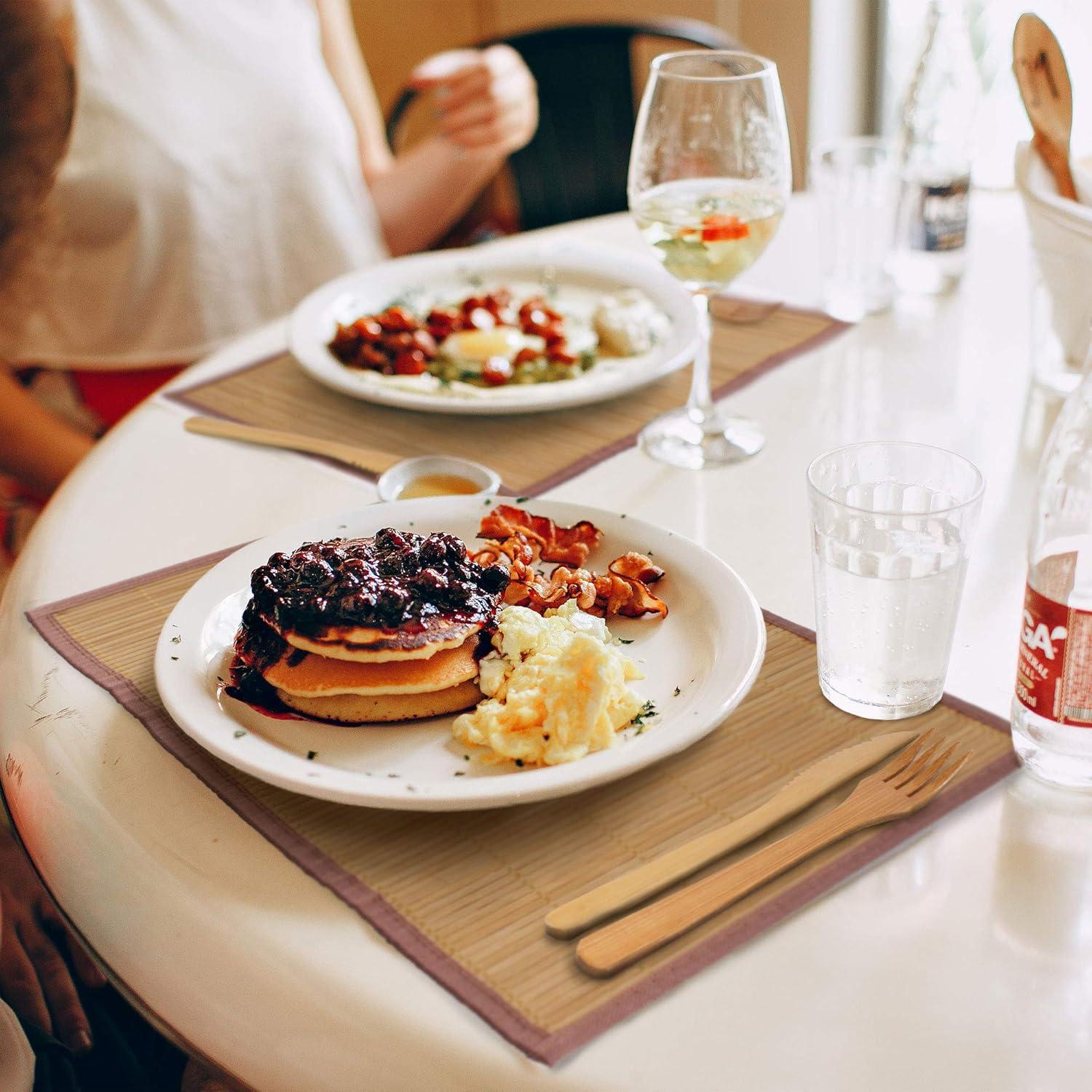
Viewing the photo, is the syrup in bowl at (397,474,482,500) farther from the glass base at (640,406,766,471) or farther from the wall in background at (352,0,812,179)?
the wall in background at (352,0,812,179)

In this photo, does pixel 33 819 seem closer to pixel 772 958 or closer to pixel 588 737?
pixel 588 737

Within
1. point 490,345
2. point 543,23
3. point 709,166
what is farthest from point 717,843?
point 543,23

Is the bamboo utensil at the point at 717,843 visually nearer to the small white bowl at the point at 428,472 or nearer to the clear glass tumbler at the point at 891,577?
the clear glass tumbler at the point at 891,577

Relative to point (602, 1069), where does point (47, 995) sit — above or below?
below

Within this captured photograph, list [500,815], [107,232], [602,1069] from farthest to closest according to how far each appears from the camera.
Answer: [107,232], [500,815], [602,1069]

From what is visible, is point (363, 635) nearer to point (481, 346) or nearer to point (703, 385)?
point (703, 385)

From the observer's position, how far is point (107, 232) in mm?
2100

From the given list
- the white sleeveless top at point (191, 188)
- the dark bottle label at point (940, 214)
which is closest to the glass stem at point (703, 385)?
the dark bottle label at point (940, 214)

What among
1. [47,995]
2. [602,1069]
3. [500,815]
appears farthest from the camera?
[47,995]

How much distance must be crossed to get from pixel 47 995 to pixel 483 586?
530mm

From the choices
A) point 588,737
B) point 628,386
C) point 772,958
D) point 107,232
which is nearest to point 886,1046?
point 772,958

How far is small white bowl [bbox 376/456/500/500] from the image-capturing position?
117 cm

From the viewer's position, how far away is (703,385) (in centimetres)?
128

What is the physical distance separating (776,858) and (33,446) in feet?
5.05
